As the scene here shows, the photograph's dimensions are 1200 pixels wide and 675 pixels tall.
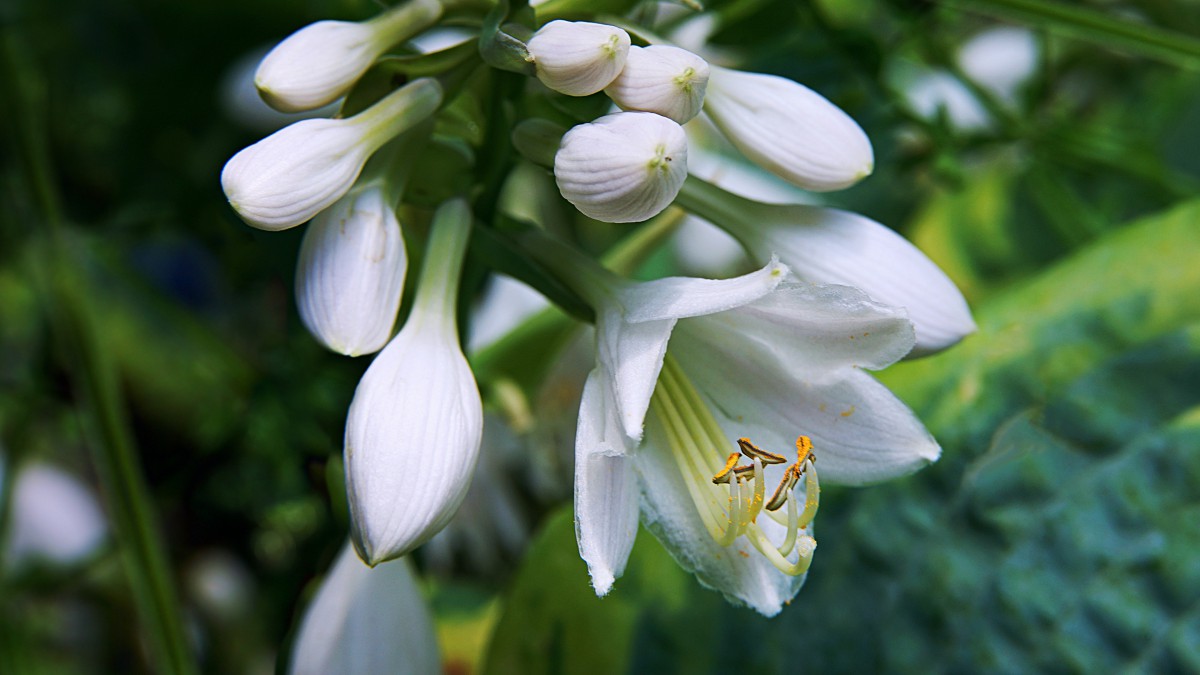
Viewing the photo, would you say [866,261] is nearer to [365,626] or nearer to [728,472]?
[728,472]

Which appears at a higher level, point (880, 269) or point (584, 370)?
point (880, 269)

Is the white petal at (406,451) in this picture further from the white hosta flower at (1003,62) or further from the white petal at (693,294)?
the white hosta flower at (1003,62)

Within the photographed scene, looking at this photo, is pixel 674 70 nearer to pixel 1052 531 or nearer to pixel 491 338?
pixel 1052 531

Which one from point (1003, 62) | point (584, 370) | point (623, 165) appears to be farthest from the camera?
point (1003, 62)

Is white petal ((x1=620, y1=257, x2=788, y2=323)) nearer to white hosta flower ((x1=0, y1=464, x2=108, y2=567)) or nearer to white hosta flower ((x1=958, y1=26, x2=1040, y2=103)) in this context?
white hosta flower ((x1=0, y1=464, x2=108, y2=567))

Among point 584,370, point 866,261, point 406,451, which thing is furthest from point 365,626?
point 584,370

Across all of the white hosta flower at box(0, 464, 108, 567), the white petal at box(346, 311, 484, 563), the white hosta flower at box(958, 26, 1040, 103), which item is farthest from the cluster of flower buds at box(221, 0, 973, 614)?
the white hosta flower at box(958, 26, 1040, 103)
